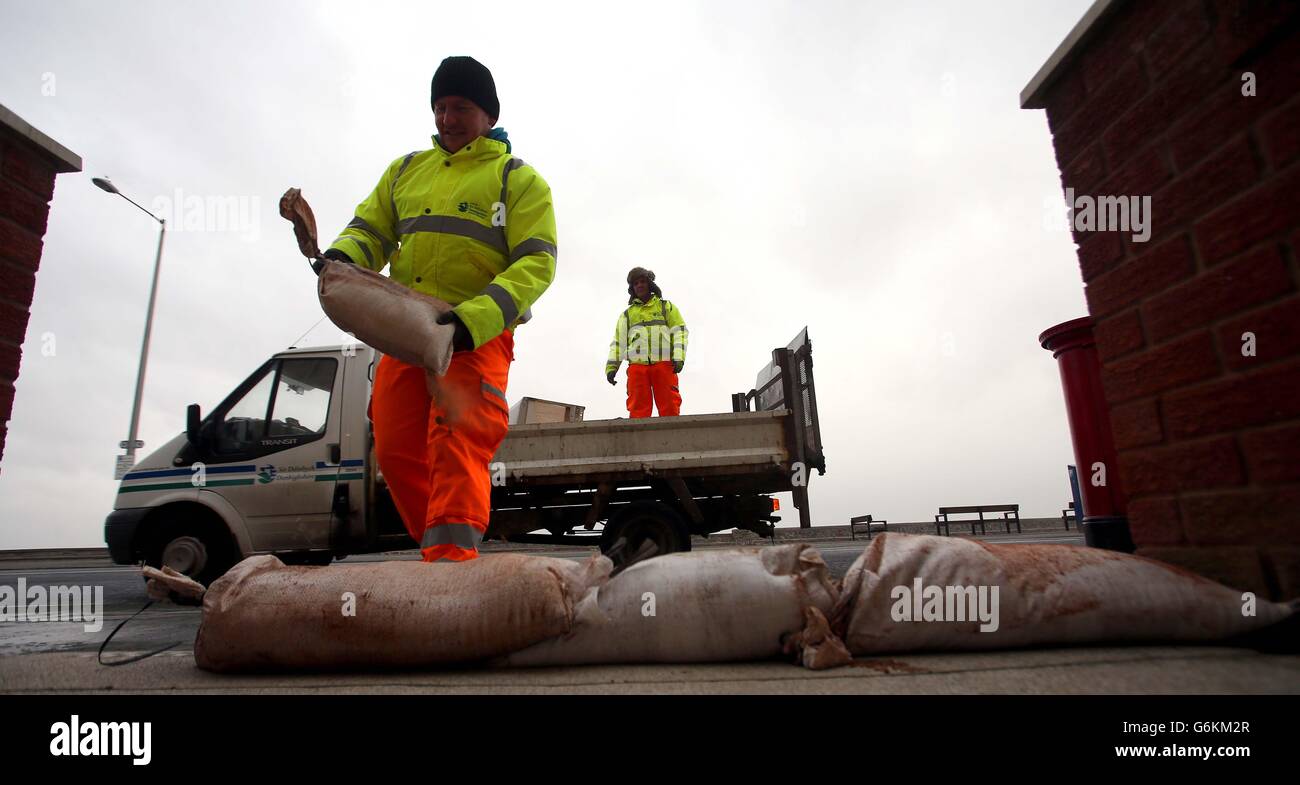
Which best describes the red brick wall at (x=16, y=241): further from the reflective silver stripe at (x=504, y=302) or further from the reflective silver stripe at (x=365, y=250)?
the reflective silver stripe at (x=504, y=302)

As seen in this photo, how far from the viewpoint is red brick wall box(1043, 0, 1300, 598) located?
1.43 m

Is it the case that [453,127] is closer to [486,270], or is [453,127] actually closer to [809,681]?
[486,270]

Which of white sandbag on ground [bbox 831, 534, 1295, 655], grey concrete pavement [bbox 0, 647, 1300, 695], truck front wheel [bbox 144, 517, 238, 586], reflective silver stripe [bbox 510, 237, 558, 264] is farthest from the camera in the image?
truck front wheel [bbox 144, 517, 238, 586]

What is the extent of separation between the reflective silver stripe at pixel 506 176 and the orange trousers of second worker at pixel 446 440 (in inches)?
21.1

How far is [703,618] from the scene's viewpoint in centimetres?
146

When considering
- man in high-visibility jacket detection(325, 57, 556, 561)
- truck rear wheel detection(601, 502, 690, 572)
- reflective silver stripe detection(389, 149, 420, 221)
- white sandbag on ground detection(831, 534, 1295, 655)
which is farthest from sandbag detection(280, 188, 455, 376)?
truck rear wheel detection(601, 502, 690, 572)

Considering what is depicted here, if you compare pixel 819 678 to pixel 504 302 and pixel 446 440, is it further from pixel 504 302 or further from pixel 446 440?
pixel 504 302

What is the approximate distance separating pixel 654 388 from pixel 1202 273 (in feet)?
16.0

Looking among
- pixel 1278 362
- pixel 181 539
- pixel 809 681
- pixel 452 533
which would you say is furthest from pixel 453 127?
pixel 181 539

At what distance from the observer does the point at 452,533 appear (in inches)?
75.5

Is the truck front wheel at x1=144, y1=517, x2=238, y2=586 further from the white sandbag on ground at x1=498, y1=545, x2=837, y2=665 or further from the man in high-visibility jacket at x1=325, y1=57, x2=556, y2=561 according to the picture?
the white sandbag on ground at x1=498, y1=545, x2=837, y2=665

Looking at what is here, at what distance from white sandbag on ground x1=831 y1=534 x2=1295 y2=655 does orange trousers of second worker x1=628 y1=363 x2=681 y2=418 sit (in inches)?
186

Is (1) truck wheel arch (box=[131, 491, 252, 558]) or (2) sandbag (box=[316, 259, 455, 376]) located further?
(1) truck wheel arch (box=[131, 491, 252, 558])

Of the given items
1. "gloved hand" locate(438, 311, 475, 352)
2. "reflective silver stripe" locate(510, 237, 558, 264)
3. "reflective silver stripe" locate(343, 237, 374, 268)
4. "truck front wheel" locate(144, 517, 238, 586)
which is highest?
"reflective silver stripe" locate(343, 237, 374, 268)
